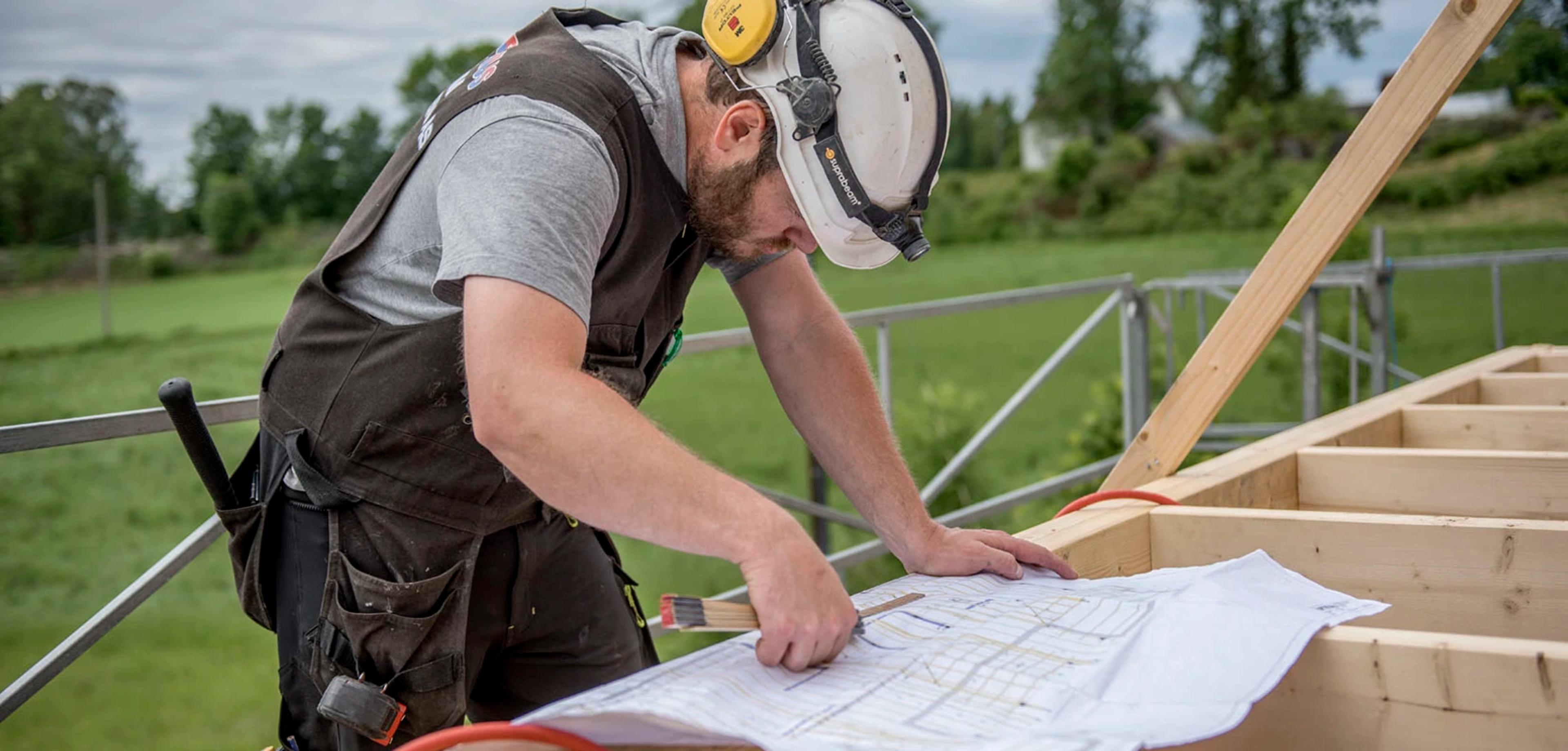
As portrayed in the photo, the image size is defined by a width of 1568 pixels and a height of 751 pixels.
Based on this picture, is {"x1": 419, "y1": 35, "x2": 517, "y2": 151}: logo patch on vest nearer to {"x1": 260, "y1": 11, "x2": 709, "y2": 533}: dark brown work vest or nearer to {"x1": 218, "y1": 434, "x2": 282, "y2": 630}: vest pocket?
{"x1": 260, "y1": 11, "x2": 709, "y2": 533}: dark brown work vest

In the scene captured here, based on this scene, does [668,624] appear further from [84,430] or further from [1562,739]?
[84,430]

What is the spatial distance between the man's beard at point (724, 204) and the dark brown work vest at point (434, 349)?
22 millimetres

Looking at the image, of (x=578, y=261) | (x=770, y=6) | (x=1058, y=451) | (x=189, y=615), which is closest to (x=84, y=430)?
(x=578, y=261)

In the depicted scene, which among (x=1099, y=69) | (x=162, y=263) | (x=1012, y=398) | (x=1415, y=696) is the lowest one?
(x=1012, y=398)

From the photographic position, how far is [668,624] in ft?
3.22

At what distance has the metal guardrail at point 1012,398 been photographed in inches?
79.4

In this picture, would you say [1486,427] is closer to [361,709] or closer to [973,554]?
[973,554]

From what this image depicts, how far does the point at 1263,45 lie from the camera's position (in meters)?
29.0

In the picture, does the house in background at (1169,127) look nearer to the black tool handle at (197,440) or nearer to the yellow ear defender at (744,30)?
the yellow ear defender at (744,30)

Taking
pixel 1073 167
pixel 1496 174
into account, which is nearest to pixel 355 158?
pixel 1073 167

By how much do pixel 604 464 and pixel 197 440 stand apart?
85cm

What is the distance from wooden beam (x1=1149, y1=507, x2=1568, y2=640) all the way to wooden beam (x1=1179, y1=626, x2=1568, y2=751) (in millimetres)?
458

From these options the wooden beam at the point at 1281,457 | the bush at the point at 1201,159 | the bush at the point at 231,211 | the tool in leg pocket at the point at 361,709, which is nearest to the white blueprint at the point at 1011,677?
the tool in leg pocket at the point at 361,709

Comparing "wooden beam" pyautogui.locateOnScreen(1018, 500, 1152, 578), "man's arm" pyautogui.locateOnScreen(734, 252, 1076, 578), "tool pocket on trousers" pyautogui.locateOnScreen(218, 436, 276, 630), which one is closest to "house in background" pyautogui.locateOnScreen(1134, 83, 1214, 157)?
"wooden beam" pyautogui.locateOnScreen(1018, 500, 1152, 578)
